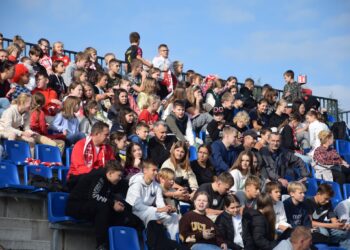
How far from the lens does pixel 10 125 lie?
11.6m

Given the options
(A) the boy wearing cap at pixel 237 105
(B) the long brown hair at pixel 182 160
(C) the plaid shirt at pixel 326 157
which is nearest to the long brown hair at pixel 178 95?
(A) the boy wearing cap at pixel 237 105

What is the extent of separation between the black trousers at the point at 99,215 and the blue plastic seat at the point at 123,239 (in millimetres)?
163

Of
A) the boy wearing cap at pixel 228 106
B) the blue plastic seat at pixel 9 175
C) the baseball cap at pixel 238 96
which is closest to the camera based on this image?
the blue plastic seat at pixel 9 175

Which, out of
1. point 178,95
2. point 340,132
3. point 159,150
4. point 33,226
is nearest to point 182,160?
point 159,150

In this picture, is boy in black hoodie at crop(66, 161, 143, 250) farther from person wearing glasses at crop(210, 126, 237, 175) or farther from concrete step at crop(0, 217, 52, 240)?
person wearing glasses at crop(210, 126, 237, 175)

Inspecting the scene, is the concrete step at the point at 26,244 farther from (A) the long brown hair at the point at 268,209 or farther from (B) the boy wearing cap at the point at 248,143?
(B) the boy wearing cap at the point at 248,143

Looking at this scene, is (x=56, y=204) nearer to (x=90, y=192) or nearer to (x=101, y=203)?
(x=90, y=192)

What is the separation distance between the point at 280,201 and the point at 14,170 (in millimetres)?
3696

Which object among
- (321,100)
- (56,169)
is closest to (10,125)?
(56,169)

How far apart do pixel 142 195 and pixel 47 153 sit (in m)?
1.94

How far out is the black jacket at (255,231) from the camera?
1021 centimetres

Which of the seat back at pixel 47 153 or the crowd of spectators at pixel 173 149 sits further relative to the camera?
the seat back at pixel 47 153

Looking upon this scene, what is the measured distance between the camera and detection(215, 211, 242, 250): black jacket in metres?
10.3

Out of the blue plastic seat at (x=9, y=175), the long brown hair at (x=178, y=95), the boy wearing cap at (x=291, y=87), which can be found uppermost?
the boy wearing cap at (x=291, y=87)
